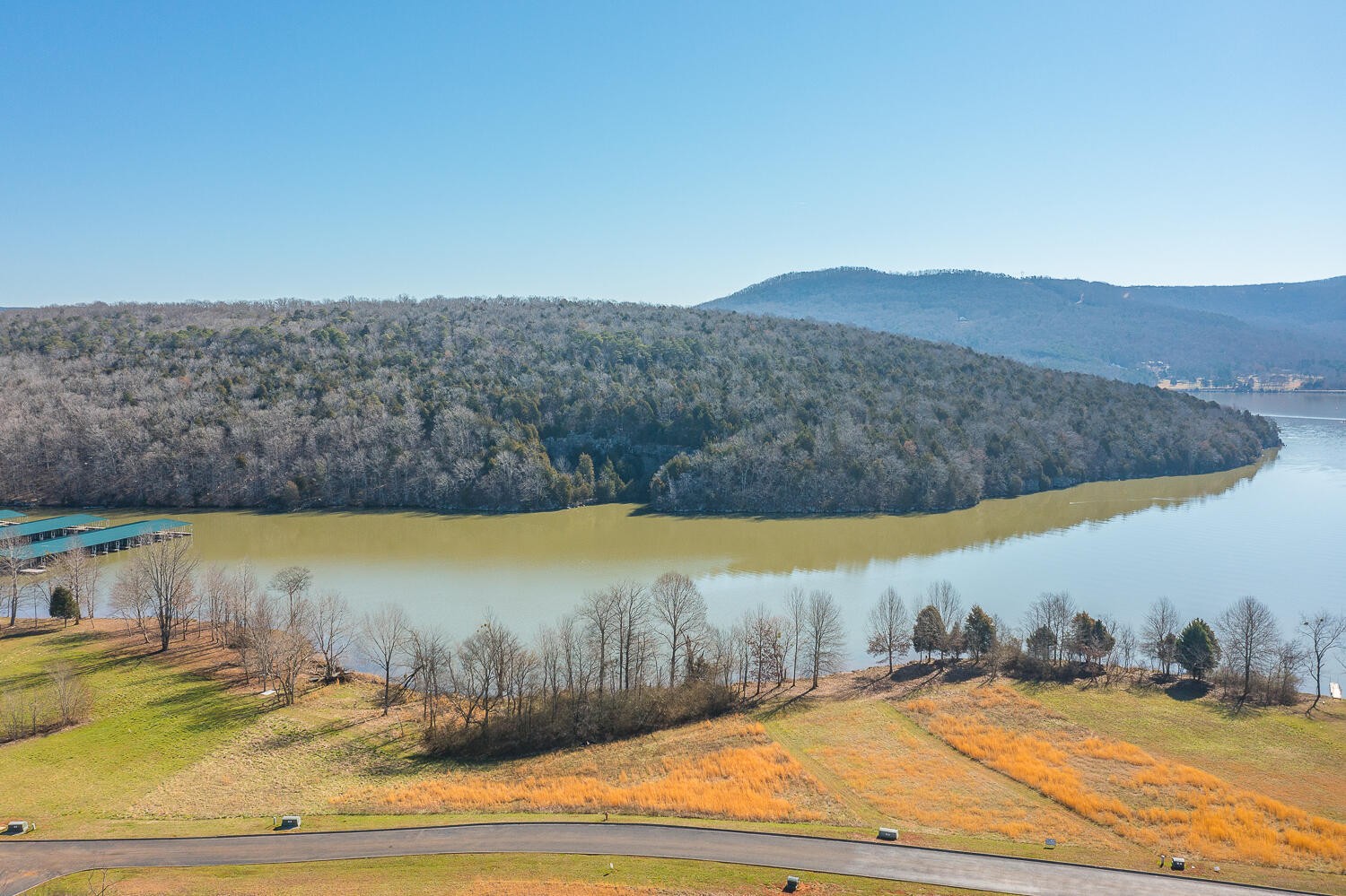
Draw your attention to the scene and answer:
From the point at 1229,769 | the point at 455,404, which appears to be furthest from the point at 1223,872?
the point at 455,404

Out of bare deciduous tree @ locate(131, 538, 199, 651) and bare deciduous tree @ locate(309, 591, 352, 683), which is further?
bare deciduous tree @ locate(131, 538, 199, 651)

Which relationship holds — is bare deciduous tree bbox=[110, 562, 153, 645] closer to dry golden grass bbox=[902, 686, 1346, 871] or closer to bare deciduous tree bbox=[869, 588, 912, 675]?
bare deciduous tree bbox=[869, 588, 912, 675]

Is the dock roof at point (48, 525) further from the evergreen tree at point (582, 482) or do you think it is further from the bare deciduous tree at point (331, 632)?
the evergreen tree at point (582, 482)

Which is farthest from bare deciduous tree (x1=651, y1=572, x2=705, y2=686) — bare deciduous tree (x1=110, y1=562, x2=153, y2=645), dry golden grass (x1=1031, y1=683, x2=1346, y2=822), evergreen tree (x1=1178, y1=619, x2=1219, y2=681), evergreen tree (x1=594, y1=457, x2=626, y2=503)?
evergreen tree (x1=594, y1=457, x2=626, y2=503)

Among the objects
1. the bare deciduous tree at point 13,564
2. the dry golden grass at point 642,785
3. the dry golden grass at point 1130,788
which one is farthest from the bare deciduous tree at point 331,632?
the dry golden grass at point 1130,788

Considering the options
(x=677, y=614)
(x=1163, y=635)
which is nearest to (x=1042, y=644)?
(x=1163, y=635)

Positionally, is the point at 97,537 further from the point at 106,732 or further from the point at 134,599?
the point at 106,732
